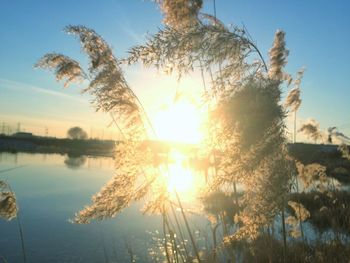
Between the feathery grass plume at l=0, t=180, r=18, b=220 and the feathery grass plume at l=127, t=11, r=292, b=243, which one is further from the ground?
the feathery grass plume at l=127, t=11, r=292, b=243

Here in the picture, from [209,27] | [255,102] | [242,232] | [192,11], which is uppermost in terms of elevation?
[192,11]

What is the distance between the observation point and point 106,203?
11.7 ft

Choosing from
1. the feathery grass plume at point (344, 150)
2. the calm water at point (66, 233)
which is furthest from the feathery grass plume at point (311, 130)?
the calm water at point (66, 233)

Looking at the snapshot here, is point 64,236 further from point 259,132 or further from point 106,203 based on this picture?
point 259,132

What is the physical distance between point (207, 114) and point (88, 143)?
12968 cm

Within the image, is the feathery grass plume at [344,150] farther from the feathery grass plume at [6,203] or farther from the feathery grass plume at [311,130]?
the feathery grass plume at [6,203]

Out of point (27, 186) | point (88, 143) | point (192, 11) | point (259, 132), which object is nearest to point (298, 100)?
point (192, 11)

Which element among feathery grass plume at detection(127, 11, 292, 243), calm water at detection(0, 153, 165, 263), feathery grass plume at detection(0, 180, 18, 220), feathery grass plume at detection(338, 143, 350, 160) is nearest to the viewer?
feathery grass plume at detection(127, 11, 292, 243)

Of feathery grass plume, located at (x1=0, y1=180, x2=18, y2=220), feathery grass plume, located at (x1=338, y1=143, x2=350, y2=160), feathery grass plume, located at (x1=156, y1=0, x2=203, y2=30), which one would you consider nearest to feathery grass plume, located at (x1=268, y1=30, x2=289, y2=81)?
feathery grass plume, located at (x1=156, y1=0, x2=203, y2=30)

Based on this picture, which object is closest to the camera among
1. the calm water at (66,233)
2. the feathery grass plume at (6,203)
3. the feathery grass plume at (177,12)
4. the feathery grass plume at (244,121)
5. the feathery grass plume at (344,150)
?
the feathery grass plume at (244,121)

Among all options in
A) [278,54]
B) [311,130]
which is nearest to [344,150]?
[311,130]

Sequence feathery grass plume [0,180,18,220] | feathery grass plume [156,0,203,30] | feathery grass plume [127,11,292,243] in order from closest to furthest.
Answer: feathery grass plume [127,11,292,243], feathery grass plume [156,0,203,30], feathery grass plume [0,180,18,220]

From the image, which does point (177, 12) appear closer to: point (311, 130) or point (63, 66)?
point (63, 66)

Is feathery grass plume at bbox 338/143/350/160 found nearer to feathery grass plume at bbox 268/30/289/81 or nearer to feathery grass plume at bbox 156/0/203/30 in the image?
feathery grass plume at bbox 268/30/289/81
